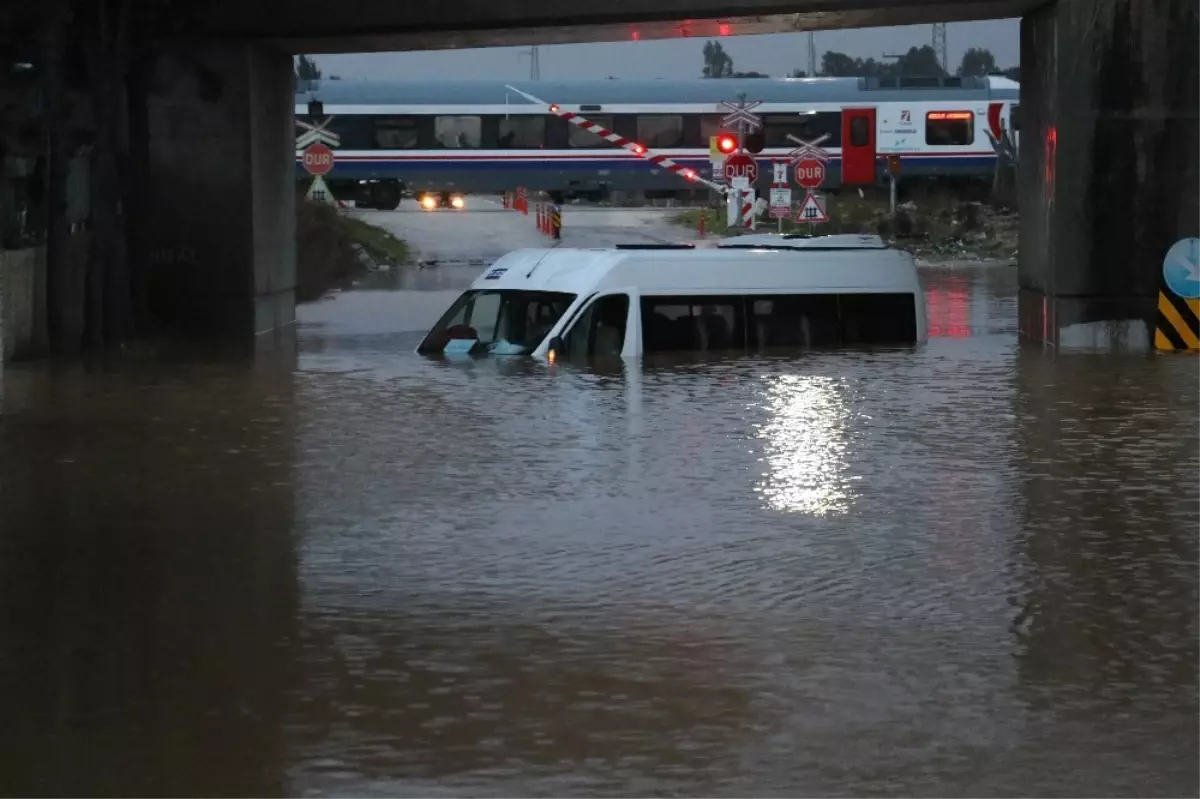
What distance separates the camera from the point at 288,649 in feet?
27.5

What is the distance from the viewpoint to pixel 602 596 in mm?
9398

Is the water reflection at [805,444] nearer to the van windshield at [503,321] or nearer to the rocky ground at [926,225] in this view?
the van windshield at [503,321]

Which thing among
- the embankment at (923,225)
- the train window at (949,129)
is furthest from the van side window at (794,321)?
the train window at (949,129)

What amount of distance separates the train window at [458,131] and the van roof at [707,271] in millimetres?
36993

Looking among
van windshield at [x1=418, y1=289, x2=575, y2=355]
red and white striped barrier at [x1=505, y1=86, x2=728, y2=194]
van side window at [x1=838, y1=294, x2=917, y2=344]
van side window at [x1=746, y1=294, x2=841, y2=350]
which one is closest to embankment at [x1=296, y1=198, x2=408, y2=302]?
red and white striped barrier at [x1=505, y1=86, x2=728, y2=194]

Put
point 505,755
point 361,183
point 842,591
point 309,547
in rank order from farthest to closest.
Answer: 1. point 361,183
2. point 309,547
3. point 842,591
4. point 505,755

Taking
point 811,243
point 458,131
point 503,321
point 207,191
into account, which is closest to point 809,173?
point 458,131

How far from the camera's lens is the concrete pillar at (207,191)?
25438 millimetres

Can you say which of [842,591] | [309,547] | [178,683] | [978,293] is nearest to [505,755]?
[178,683]

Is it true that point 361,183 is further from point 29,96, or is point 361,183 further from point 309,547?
point 309,547

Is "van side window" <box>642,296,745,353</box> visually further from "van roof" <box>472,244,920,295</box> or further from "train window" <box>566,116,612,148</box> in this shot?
"train window" <box>566,116,612,148</box>

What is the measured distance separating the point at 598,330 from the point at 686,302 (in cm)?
101

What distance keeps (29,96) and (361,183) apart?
36.1 meters

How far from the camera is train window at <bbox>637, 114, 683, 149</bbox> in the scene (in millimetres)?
58594
